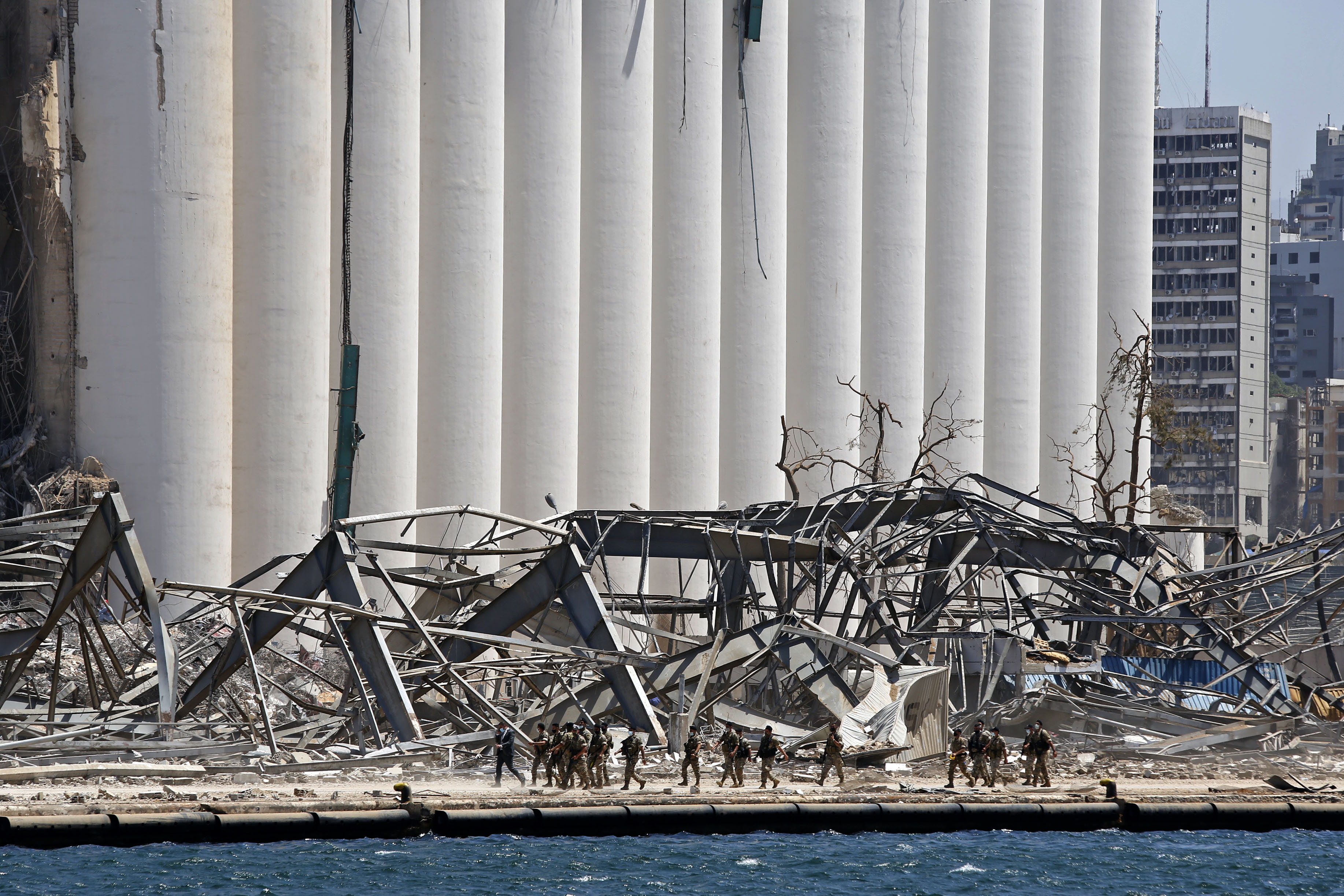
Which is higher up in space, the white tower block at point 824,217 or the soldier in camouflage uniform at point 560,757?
the white tower block at point 824,217

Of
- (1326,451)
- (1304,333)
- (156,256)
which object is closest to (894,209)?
(156,256)

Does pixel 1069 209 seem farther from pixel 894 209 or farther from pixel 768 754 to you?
pixel 768 754

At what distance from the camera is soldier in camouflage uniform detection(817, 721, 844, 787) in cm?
3322

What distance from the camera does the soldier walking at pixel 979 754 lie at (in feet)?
109

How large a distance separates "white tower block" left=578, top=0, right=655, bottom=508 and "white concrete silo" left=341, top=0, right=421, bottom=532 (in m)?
6.71

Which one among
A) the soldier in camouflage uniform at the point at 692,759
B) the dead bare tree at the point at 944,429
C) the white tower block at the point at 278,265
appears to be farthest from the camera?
the dead bare tree at the point at 944,429

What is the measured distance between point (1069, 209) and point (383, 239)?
29.6m

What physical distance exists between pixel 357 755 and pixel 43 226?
2238cm

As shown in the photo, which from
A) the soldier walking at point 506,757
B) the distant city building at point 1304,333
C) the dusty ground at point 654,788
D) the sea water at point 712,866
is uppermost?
the distant city building at point 1304,333

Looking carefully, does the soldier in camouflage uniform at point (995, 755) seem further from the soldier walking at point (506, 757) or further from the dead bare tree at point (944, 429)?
the dead bare tree at point (944, 429)

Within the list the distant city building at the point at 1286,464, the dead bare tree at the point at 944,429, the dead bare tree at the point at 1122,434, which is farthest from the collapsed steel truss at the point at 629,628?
the distant city building at the point at 1286,464

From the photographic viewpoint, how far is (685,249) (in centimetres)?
5906

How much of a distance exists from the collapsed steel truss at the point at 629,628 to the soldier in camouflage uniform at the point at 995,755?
179 centimetres

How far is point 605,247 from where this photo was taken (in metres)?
57.2
